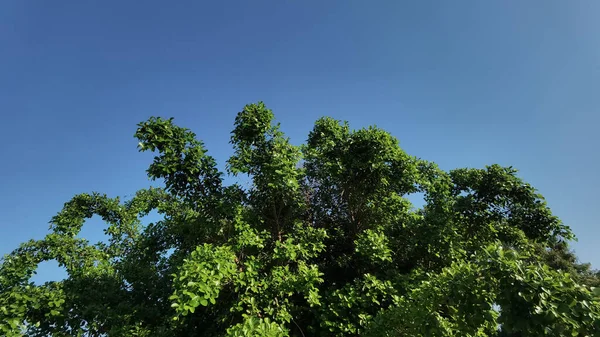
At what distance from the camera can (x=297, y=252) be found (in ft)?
24.3

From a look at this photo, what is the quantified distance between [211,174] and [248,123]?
1493mm

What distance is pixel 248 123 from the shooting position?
761 centimetres

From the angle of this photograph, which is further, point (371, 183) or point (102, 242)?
point (102, 242)

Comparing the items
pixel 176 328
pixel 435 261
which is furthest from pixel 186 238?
pixel 435 261

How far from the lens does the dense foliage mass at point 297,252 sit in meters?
5.41

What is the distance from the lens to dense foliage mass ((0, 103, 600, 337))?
5410mm

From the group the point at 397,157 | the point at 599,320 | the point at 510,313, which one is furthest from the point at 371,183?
the point at 599,320

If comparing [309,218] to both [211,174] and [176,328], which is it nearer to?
[211,174]

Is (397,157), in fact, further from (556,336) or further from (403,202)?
(556,336)

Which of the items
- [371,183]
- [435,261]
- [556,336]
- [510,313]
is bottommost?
[556,336]

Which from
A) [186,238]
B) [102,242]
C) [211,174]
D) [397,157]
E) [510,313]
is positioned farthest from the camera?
[102,242]

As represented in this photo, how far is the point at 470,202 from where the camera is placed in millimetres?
8938

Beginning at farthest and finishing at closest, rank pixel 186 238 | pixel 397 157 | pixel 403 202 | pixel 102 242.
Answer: pixel 102 242 → pixel 403 202 → pixel 186 238 → pixel 397 157

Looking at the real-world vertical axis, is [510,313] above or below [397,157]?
below
